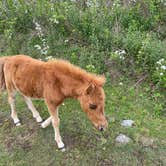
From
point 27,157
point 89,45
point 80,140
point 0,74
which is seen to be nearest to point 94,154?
point 80,140

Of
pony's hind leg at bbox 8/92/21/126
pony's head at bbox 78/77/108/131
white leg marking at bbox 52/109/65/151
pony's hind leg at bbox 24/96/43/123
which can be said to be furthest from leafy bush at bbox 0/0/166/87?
pony's head at bbox 78/77/108/131

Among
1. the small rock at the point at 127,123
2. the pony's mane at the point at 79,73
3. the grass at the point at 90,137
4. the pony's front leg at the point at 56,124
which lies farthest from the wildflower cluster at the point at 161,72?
the pony's front leg at the point at 56,124

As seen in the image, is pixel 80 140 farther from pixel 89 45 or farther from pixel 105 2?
pixel 105 2

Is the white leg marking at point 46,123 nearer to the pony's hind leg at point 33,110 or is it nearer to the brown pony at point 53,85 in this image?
the brown pony at point 53,85

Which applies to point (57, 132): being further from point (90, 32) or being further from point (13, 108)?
point (90, 32)

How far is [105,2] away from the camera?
8.72m

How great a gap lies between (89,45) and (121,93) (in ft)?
4.90

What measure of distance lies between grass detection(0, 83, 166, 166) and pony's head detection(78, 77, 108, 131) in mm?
743

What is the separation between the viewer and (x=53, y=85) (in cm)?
579

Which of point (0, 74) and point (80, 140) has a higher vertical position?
point (0, 74)

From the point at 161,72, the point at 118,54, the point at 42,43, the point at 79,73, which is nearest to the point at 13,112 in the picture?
the point at 79,73

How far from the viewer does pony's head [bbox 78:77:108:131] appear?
534 cm

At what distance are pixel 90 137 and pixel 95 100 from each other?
120cm

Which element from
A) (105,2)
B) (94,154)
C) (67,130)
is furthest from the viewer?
(105,2)
